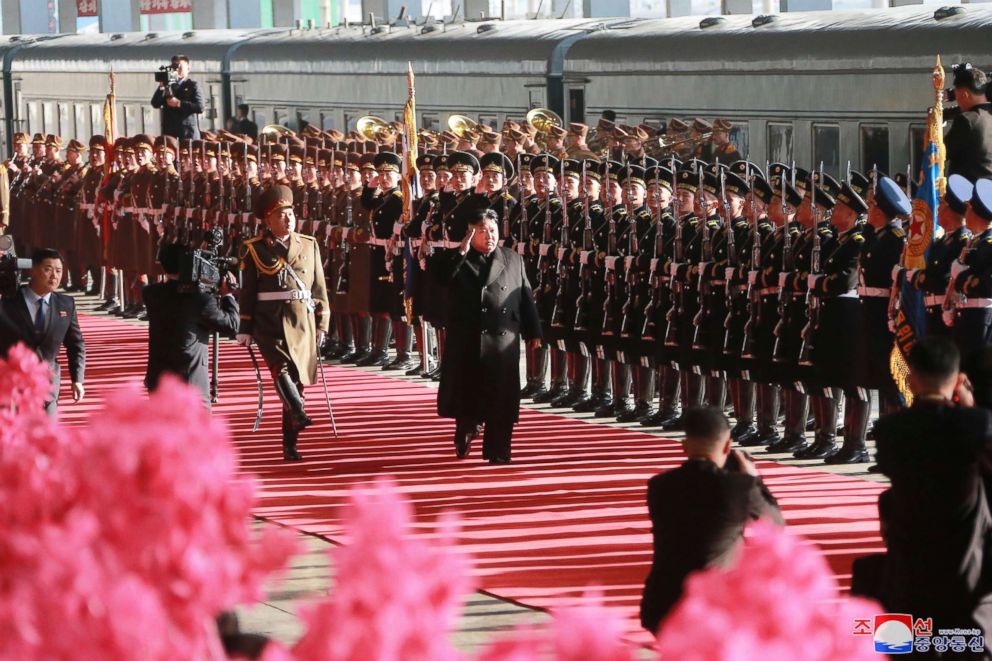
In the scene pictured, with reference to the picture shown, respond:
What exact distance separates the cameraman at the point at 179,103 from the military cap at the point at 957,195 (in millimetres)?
13819

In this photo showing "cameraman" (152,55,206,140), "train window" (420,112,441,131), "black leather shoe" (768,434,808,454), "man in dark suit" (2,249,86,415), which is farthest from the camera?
"cameraman" (152,55,206,140)

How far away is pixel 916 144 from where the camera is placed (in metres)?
12.5

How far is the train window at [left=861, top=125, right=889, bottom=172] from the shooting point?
42.4 ft

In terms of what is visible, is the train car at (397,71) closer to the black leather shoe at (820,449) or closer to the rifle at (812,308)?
the rifle at (812,308)

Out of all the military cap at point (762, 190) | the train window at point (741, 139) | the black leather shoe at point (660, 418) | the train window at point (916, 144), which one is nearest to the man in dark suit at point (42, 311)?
the military cap at point (762, 190)

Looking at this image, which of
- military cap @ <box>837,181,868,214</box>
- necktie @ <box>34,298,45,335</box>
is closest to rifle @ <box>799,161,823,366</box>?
military cap @ <box>837,181,868,214</box>

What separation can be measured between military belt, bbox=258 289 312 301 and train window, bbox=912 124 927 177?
4.33 metres

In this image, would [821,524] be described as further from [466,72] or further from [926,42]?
[466,72]

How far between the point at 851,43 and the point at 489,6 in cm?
1894

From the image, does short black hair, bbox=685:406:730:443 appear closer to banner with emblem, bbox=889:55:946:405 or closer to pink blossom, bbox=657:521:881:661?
pink blossom, bbox=657:521:881:661

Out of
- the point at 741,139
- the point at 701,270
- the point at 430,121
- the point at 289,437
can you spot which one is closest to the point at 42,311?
the point at 289,437

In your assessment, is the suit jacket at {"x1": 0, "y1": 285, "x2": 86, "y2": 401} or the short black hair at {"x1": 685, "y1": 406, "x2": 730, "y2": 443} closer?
the short black hair at {"x1": 685, "y1": 406, "x2": 730, "y2": 443}

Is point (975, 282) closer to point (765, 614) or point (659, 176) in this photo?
point (659, 176)

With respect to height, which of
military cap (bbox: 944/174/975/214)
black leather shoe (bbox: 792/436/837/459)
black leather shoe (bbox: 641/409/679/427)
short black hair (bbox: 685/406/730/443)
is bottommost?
black leather shoe (bbox: 641/409/679/427)
